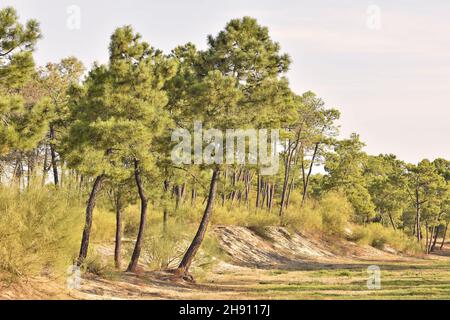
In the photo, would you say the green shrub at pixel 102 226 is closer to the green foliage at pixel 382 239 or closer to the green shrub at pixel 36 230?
the green shrub at pixel 36 230

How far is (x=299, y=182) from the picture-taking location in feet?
251

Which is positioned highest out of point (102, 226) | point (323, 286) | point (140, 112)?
point (140, 112)

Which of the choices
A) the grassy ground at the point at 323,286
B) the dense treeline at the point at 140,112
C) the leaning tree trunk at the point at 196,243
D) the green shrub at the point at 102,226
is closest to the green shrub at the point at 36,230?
→ the dense treeline at the point at 140,112

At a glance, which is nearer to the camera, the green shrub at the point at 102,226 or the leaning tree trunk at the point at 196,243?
the leaning tree trunk at the point at 196,243

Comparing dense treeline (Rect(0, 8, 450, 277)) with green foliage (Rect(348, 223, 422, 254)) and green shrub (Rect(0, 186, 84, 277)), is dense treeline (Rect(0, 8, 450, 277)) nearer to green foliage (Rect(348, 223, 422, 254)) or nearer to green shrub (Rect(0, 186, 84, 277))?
green shrub (Rect(0, 186, 84, 277))

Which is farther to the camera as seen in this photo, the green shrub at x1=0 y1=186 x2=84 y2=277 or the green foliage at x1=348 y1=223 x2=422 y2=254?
the green foliage at x1=348 y1=223 x2=422 y2=254

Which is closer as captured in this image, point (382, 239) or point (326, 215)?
point (326, 215)

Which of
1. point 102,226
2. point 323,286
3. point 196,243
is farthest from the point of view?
point 102,226

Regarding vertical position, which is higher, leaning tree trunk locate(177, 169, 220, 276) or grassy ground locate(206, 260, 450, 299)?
leaning tree trunk locate(177, 169, 220, 276)

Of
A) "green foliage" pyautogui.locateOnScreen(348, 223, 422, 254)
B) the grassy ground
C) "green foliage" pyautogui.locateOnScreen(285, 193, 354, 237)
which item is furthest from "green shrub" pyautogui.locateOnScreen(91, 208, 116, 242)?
"green foliage" pyautogui.locateOnScreen(348, 223, 422, 254)

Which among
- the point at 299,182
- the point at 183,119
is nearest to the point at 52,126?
the point at 183,119

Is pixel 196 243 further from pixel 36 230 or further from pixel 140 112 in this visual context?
pixel 36 230

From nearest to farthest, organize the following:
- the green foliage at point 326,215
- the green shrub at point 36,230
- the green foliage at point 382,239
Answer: the green shrub at point 36,230 < the green foliage at point 326,215 < the green foliage at point 382,239

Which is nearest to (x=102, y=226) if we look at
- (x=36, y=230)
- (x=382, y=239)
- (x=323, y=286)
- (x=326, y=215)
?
(x=323, y=286)
